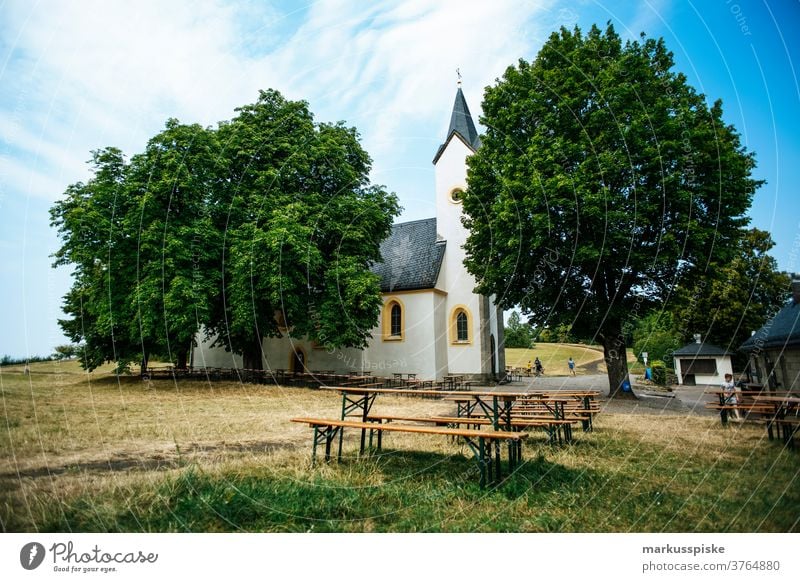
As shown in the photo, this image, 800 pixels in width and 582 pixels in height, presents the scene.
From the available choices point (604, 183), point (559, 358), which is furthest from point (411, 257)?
point (559, 358)

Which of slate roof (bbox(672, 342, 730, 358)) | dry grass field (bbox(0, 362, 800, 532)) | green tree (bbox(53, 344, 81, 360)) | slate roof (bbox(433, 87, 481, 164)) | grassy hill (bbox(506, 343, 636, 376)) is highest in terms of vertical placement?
slate roof (bbox(433, 87, 481, 164))

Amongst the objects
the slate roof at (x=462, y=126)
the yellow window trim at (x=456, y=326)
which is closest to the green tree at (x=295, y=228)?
the yellow window trim at (x=456, y=326)

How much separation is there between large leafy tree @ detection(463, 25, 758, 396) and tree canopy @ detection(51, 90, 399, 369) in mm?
7190

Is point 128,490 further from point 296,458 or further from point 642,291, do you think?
point 642,291

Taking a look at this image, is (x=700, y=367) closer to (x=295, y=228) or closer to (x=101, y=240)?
(x=295, y=228)

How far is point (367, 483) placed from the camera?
184 inches

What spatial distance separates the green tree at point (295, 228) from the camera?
53.6ft

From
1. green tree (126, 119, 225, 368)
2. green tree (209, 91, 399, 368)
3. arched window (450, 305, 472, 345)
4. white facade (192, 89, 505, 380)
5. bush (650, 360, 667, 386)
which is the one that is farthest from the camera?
bush (650, 360, 667, 386)

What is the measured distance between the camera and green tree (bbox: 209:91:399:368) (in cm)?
1634

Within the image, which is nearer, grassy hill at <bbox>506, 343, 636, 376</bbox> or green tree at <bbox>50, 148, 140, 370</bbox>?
green tree at <bbox>50, 148, 140, 370</bbox>

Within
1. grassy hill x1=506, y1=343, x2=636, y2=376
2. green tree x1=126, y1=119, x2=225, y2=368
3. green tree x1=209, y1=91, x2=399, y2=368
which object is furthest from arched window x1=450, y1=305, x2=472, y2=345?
grassy hill x1=506, y1=343, x2=636, y2=376

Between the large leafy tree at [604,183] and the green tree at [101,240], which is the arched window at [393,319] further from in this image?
the green tree at [101,240]

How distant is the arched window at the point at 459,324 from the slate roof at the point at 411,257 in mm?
2329

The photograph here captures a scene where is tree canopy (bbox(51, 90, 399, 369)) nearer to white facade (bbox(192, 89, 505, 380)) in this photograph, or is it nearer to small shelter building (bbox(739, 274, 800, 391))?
white facade (bbox(192, 89, 505, 380))
